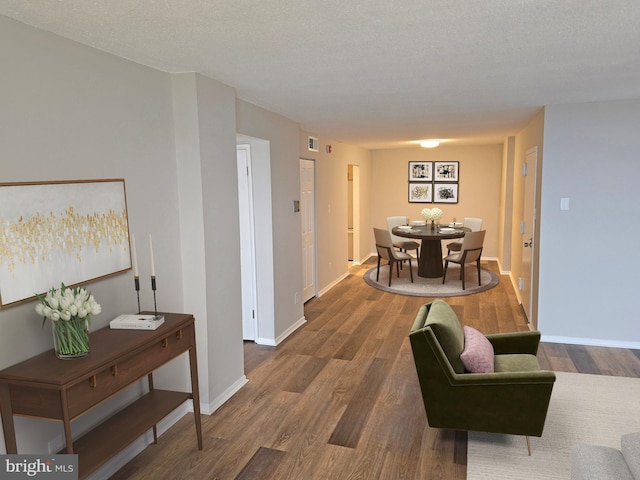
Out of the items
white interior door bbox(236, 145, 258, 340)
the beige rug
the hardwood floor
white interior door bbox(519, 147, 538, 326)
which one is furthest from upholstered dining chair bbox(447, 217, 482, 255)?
white interior door bbox(236, 145, 258, 340)

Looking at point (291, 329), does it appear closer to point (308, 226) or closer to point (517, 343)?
point (308, 226)

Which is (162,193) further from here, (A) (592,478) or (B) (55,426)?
(A) (592,478)

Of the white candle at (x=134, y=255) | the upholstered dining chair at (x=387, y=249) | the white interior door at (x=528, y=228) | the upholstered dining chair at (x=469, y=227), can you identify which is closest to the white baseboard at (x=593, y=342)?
the white interior door at (x=528, y=228)

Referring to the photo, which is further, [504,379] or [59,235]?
[504,379]

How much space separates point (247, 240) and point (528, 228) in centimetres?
321

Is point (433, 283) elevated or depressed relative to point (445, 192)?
depressed

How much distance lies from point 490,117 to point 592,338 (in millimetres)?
2518

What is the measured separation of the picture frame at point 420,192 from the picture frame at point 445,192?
10 cm

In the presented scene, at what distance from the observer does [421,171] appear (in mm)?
9461

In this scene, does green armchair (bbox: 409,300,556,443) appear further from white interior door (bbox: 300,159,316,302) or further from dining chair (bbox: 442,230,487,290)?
dining chair (bbox: 442,230,487,290)

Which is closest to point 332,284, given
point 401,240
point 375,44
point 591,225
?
point 401,240

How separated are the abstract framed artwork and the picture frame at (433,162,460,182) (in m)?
7.65

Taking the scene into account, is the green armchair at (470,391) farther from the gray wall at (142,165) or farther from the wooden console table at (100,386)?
the gray wall at (142,165)

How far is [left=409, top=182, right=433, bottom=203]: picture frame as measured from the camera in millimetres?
9492
